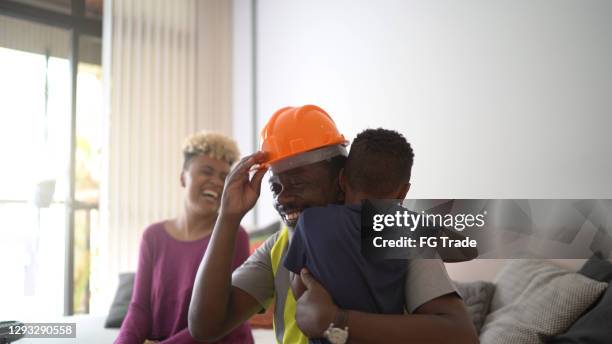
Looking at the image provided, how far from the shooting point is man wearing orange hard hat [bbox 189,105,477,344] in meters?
1.01

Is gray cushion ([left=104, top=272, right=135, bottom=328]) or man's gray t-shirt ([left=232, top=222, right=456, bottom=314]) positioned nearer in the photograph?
man's gray t-shirt ([left=232, top=222, right=456, bottom=314])

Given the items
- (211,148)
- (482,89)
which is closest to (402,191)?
(211,148)

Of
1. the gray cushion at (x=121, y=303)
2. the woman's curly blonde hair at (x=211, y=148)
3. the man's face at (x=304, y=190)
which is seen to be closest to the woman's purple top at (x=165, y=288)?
the woman's curly blonde hair at (x=211, y=148)

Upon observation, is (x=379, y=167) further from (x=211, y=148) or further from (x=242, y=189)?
(x=211, y=148)

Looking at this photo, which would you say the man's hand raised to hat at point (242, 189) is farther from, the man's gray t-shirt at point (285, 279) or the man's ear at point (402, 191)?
the man's ear at point (402, 191)

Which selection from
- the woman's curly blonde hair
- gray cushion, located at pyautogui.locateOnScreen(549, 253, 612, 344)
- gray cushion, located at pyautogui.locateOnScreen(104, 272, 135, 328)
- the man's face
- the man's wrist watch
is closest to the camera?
the man's wrist watch

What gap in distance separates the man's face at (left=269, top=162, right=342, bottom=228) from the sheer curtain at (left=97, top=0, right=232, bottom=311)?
122 inches

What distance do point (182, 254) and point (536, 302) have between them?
4.28 ft

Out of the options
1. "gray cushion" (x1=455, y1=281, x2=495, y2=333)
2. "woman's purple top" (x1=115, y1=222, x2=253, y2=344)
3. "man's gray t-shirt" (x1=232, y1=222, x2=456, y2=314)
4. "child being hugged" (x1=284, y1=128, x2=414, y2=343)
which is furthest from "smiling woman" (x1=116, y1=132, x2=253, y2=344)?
"gray cushion" (x1=455, y1=281, x2=495, y2=333)

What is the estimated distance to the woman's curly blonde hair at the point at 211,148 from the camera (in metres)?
2.22

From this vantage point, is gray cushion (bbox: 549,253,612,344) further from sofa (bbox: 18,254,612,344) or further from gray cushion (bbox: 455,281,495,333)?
gray cushion (bbox: 455,281,495,333)

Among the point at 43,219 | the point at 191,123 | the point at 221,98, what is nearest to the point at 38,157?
the point at 43,219

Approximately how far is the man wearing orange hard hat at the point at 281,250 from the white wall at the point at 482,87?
1.31 meters

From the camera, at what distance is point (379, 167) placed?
109 cm
